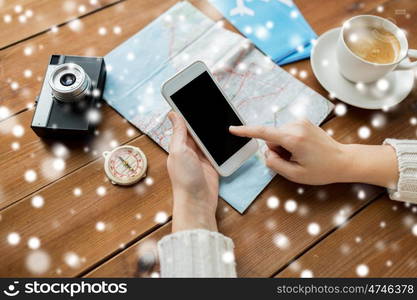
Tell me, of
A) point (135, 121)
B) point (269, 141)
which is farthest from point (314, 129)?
point (135, 121)

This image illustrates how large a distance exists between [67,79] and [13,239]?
32cm

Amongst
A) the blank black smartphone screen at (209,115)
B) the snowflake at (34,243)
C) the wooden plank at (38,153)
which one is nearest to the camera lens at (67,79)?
the wooden plank at (38,153)

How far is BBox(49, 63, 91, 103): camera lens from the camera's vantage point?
745mm

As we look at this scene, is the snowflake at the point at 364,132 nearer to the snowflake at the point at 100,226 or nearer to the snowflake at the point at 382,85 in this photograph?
the snowflake at the point at 382,85

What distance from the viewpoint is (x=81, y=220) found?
0.74 metres

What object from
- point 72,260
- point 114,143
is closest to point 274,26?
point 114,143

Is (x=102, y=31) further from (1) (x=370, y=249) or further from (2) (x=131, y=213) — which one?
(1) (x=370, y=249)

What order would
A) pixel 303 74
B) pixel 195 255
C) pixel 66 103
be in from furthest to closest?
1. pixel 303 74
2. pixel 66 103
3. pixel 195 255

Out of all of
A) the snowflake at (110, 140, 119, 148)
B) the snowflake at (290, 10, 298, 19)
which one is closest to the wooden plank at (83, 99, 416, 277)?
the snowflake at (110, 140, 119, 148)

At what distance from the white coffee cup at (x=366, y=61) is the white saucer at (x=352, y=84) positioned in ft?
0.07

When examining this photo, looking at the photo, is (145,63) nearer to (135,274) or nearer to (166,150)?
(166,150)

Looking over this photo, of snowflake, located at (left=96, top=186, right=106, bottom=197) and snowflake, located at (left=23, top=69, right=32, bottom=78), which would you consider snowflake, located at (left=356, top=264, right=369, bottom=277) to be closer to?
snowflake, located at (left=96, top=186, right=106, bottom=197)

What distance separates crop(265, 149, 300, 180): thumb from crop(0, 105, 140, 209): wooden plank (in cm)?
28

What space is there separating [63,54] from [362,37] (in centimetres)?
66
